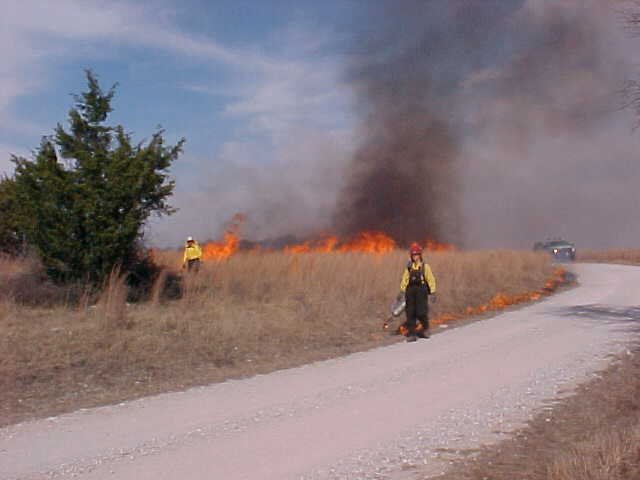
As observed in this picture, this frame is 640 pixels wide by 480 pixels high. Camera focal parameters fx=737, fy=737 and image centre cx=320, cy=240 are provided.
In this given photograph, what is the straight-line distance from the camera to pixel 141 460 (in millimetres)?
5766

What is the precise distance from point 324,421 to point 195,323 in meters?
5.49

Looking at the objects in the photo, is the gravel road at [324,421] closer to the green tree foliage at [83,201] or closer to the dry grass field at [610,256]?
the green tree foliage at [83,201]

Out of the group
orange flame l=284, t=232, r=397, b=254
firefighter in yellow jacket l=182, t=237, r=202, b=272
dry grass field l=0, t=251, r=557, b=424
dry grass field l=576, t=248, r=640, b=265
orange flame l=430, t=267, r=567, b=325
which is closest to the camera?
dry grass field l=0, t=251, r=557, b=424

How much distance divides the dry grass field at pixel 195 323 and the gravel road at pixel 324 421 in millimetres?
950

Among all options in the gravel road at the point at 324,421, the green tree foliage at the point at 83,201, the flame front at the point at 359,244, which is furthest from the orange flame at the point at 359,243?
the gravel road at the point at 324,421

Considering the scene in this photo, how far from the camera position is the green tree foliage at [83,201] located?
14.0m

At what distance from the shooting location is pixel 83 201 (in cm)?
1389

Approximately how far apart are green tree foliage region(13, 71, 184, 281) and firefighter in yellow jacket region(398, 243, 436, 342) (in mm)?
5496

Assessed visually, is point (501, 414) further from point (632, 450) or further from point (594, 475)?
point (594, 475)

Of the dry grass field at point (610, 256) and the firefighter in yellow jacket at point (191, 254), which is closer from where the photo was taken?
the firefighter in yellow jacket at point (191, 254)

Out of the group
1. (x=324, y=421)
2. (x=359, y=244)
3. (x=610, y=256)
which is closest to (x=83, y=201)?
(x=324, y=421)

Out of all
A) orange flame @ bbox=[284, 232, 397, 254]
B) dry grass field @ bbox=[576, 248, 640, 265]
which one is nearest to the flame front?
orange flame @ bbox=[284, 232, 397, 254]

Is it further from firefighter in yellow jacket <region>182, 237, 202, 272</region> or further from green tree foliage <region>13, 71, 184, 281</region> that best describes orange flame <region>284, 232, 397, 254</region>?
green tree foliage <region>13, 71, 184, 281</region>

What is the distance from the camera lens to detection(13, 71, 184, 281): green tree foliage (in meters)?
14.0
